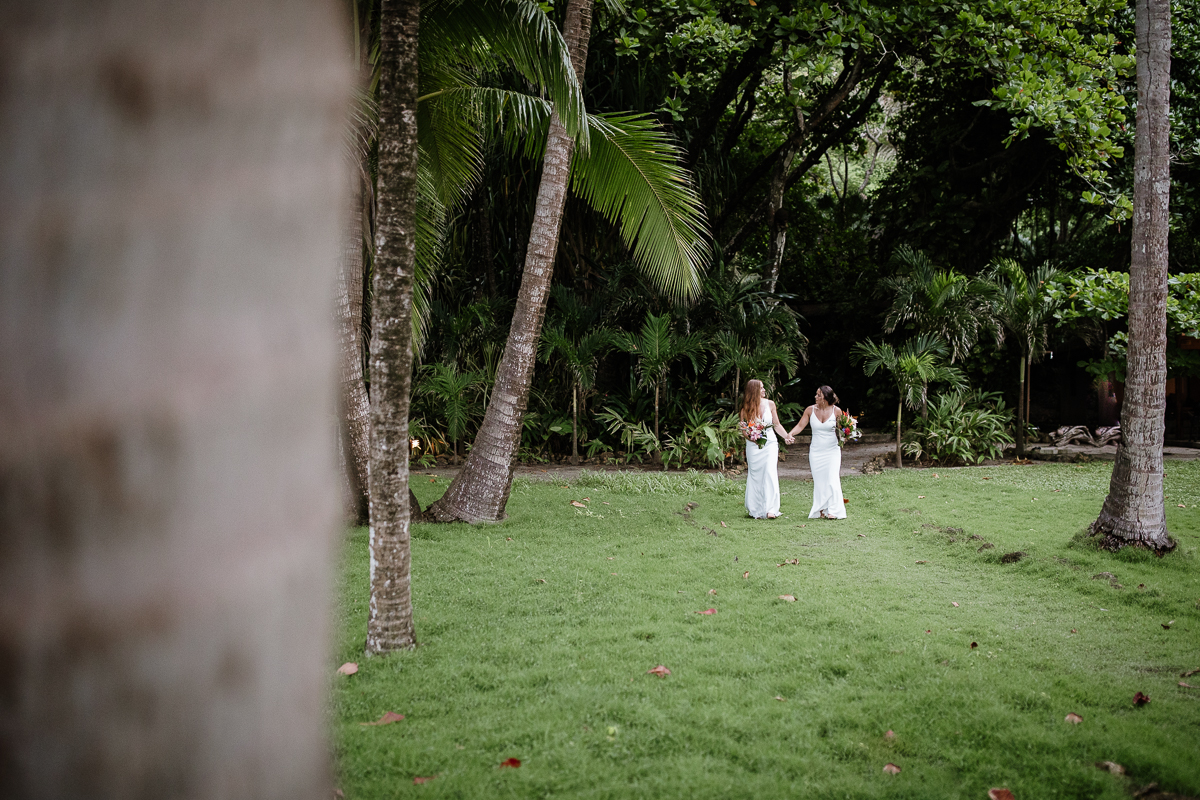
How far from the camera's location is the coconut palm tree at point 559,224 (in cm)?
757

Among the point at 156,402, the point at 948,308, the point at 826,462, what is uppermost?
the point at 948,308

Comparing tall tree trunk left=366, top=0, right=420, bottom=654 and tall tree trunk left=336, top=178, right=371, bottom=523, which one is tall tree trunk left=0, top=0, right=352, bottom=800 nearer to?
tall tree trunk left=366, top=0, right=420, bottom=654

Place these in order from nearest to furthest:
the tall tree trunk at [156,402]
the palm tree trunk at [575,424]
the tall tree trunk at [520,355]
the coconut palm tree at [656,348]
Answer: the tall tree trunk at [156,402] → the tall tree trunk at [520,355] → the coconut palm tree at [656,348] → the palm tree trunk at [575,424]

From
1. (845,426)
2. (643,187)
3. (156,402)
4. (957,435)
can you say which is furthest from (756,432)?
(156,402)

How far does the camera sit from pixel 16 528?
0.74 metres

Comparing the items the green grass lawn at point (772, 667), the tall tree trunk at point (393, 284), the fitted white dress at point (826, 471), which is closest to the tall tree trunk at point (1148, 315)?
the green grass lawn at point (772, 667)

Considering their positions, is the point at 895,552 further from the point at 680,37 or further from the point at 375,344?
the point at 680,37

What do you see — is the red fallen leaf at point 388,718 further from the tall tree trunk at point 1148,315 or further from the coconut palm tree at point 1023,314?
the coconut palm tree at point 1023,314

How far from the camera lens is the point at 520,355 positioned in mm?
7879

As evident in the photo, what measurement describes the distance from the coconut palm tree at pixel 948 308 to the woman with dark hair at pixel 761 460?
17.8 feet

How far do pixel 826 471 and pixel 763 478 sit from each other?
731mm

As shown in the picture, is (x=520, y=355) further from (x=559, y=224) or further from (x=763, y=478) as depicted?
(x=763, y=478)

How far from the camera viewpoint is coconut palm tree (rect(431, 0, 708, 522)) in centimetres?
757

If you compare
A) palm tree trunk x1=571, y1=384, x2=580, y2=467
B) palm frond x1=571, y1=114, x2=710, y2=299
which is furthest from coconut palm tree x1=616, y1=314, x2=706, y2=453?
palm frond x1=571, y1=114, x2=710, y2=299
